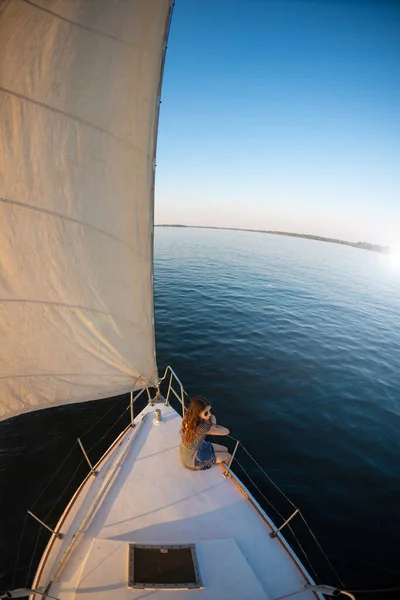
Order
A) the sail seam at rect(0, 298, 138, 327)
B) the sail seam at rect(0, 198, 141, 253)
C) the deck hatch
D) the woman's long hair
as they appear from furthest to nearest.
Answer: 1. the woman's long hair
2. the sail seam at rect(0, 298, 138, 327)
3. the sail seam at rect(0, 198, 141, 253)
4. the deck hatch

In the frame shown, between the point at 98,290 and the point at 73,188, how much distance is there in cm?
177

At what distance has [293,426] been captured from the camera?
8.67 meters

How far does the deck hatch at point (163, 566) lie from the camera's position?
3188 mm

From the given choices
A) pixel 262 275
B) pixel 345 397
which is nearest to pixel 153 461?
pixel 345 397

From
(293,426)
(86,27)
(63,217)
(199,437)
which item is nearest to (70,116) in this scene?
(86,27)

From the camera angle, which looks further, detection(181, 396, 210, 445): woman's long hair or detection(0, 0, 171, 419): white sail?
detection(181, 396, 210, 445): woman's long hair

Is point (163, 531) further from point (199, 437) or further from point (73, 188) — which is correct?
point (73, 188)

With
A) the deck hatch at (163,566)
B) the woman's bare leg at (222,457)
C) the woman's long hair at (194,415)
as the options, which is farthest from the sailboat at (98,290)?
the woman's long hair at (194,415)

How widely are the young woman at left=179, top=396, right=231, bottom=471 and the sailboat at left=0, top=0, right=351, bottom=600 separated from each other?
0.82 ft

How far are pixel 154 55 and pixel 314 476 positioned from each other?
9969 mm

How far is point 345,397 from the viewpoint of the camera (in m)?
10.5

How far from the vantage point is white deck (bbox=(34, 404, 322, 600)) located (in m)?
3.24

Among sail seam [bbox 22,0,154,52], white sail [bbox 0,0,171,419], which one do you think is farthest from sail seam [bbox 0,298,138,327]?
sail seam [bbox 22,0,154,52]

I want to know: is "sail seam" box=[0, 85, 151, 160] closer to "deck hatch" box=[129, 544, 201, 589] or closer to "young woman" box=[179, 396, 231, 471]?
"young woman" box=[179, 396, 231, 471]
